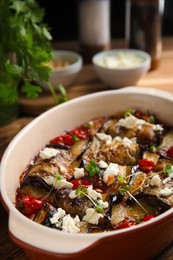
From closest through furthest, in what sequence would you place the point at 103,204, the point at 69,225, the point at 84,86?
1. the point at 69,225
2. the point at 103,204
3. the point at 84,86

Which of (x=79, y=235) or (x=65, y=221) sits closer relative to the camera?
(x=79, y=235)

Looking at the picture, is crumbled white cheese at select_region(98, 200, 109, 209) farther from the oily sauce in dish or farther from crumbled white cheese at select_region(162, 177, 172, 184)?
crumbled white cheese at select_region(162, 177, 172, 184)

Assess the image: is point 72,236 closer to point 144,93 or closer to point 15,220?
point 15,220

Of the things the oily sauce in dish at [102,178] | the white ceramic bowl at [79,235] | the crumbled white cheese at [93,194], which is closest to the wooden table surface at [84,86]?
the white ceramic bowl at [79,235]

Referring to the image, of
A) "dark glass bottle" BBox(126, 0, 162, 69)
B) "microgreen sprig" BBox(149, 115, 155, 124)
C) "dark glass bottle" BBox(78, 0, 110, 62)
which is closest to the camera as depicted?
"microgreen sprig" BBox(149, 115, 155, 124)

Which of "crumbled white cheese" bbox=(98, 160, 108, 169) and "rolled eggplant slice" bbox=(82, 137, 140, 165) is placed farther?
"rolled eggplant slice" bbox=(82, 137, 140, 165)

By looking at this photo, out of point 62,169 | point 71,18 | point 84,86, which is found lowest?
point 84,86

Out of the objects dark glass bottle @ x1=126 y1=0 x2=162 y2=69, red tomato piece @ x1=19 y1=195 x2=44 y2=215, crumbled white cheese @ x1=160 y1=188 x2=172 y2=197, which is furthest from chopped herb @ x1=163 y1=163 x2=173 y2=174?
dark glass bottle @ x1=126 y1=0 x2=162 y2=69

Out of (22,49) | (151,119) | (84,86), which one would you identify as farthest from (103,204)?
(84,86)

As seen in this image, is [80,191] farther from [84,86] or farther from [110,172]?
[84,86]
